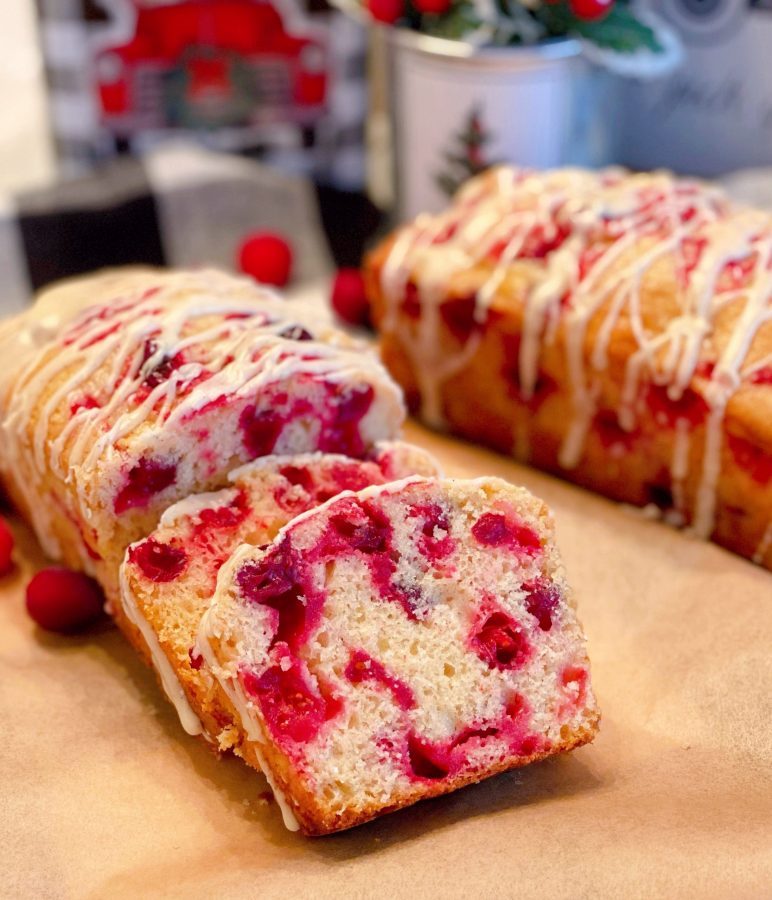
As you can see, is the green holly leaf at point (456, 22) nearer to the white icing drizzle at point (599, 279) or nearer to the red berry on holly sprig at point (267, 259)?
the white icing drizzle at point (599, 279)

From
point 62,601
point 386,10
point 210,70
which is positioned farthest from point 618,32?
point 62,601

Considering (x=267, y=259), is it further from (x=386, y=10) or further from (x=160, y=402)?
(x=160, y=402)

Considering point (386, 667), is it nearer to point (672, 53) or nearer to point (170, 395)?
point (170, 395)

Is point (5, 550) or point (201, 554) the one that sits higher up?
point (201, 554)

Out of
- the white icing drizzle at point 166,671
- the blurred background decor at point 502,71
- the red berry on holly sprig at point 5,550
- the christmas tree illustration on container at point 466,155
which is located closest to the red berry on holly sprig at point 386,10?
the blurred background decor at point 502,71

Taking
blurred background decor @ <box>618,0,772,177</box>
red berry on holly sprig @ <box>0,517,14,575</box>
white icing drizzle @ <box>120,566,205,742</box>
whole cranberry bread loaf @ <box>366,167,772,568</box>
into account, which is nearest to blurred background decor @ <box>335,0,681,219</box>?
blurred background decor @ <box>618,0,772,177</box>

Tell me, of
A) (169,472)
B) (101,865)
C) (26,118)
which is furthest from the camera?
(26,118)

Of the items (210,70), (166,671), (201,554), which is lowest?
(166,671)

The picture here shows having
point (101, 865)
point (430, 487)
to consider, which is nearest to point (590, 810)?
point (430, 487)
